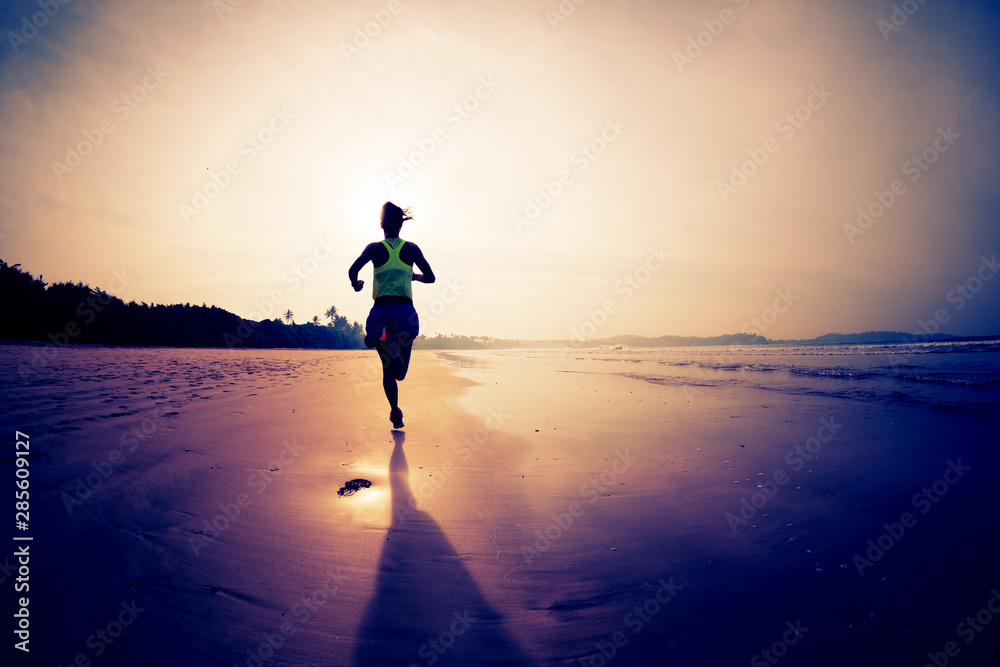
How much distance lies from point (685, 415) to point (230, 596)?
5.54 m

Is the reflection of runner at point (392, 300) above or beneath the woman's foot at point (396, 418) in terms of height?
above

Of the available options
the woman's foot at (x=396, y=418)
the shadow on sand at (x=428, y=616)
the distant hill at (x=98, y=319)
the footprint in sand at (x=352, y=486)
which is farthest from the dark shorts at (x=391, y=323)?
the distant hill at (x=98, y=319)

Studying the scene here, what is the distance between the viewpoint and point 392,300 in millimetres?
4848

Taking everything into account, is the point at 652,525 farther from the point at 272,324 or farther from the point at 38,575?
the point at 272,324

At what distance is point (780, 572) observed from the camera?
1.79 meters

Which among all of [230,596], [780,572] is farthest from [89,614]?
[780,572]

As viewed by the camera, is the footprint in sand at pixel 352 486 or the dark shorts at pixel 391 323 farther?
the dark shorts at pixel 391 323

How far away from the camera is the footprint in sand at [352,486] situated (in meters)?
2.69

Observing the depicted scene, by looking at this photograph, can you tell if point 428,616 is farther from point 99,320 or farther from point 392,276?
point 99,320

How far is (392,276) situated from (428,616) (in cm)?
393

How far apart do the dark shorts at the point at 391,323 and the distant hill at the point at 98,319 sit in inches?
1033

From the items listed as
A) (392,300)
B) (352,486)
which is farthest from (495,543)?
(392,300)

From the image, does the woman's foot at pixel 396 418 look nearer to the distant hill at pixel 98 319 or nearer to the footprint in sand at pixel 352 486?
the footprint in sand at pixel 352 486

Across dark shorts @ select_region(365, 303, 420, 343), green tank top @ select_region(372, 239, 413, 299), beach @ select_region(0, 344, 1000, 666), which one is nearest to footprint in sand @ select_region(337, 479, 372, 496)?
beach @ select_region(0, 344, 1000, 666)
